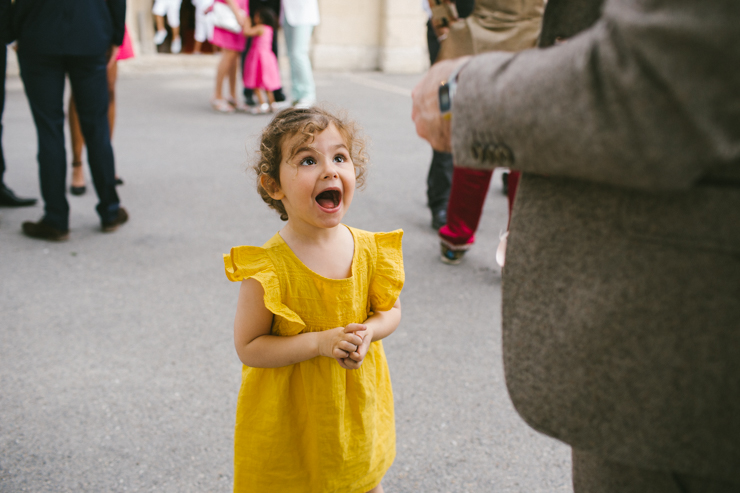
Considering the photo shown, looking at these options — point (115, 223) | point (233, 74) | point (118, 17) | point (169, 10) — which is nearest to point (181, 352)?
point (115, 223)

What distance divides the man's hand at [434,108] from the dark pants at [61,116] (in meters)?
3.39

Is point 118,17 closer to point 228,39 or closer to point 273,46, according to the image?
point 228,39

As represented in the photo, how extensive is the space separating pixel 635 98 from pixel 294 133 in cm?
91

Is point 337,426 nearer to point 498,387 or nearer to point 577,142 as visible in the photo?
point 577,142

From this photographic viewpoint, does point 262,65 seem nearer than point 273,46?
Yes

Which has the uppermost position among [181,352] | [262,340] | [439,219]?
[262,340]

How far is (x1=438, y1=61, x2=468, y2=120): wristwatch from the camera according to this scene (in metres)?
0.96

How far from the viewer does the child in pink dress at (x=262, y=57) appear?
26.4 ft

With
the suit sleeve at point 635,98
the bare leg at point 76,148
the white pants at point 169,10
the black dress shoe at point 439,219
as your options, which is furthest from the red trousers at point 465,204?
the white pants at point 169,10

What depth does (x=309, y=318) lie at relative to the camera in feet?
4.94

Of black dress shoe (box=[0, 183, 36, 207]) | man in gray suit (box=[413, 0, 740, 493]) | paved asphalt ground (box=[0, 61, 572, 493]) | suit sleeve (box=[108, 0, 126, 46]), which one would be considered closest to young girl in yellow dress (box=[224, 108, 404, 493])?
paved asphalt ground (box=[0, 61, 572, 493])

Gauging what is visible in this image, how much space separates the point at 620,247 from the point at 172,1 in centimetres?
1535

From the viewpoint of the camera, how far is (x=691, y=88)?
27.3 inches

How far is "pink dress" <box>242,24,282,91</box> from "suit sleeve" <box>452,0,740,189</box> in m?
7.78
